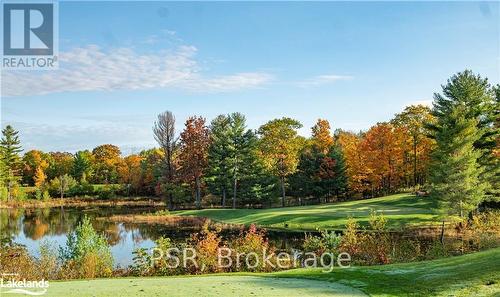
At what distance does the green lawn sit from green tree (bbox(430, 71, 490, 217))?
202 cm

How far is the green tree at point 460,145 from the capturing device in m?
27.6

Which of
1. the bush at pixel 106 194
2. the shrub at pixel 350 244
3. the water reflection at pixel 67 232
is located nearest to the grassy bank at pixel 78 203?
the bush at pixel 106 194

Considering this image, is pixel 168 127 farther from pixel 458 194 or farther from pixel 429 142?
pixel 458 194

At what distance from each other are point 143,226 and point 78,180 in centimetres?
5486

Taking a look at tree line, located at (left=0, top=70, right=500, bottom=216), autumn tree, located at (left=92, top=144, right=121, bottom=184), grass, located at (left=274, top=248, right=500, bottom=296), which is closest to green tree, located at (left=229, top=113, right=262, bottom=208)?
tree line, located at (left=0, top=70, right=500, bottom=216)

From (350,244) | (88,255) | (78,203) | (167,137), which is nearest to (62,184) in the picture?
(78,203)

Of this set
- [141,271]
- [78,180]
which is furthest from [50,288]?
[78,180]

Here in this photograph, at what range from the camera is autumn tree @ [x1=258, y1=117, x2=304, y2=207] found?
50.0 meters

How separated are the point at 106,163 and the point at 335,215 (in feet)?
238

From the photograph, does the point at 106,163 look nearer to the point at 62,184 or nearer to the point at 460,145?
the point at 62,184

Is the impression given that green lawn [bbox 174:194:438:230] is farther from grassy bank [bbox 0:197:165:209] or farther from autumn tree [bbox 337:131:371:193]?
grassy bank [bbox 0:197:165:209]

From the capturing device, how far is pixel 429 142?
48.4m

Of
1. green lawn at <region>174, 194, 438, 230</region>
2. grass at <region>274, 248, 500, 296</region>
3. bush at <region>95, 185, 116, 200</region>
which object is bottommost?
green lawn at <region>174, 194, 438, 230</region>

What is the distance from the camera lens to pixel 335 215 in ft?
110
